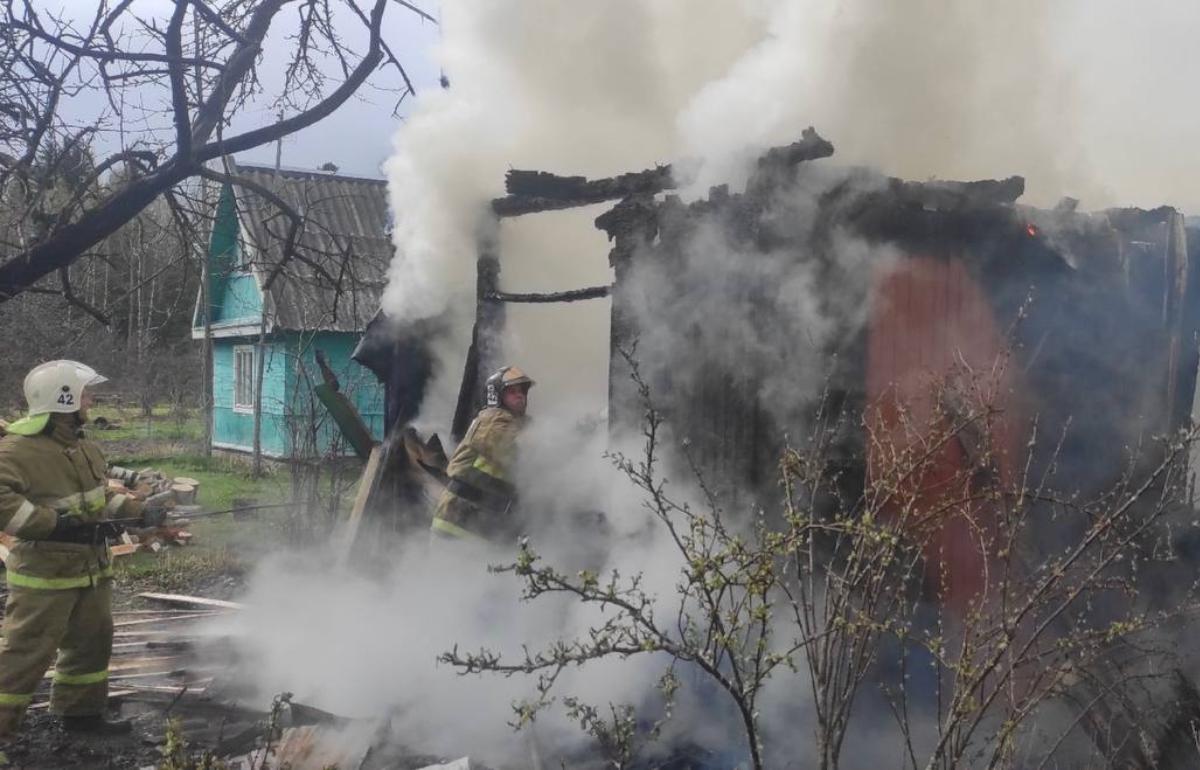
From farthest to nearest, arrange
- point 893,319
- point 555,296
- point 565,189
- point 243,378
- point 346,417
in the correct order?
point 243,378, point 346,417, point 555,296, point 565,189, point 893,319

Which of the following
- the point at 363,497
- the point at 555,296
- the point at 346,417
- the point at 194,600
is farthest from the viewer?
the point at 346,417

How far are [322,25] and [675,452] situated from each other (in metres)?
3.49

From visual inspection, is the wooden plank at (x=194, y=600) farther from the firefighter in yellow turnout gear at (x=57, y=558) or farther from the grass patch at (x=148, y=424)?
the grass patch at (x=148, y=424)

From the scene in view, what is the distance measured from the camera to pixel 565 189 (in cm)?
675

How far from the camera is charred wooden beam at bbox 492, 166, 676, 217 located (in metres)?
5.93

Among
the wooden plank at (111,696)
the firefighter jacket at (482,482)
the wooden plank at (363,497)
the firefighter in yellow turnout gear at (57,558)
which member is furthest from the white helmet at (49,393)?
the wooden plank at (363,497)

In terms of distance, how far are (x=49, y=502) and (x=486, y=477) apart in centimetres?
258

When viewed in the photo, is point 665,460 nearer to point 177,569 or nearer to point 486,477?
point 486,477

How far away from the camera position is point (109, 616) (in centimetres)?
529

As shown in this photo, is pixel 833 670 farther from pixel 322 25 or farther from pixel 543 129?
pixel 543 129

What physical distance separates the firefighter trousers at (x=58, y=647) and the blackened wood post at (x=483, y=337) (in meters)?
3.11

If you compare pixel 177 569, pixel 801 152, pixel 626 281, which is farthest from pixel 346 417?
pixel 801 152

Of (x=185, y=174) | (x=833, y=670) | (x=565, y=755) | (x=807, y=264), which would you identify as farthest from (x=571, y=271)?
(x=833, y=670)

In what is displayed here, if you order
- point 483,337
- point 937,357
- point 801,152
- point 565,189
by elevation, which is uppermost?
point 565,189
